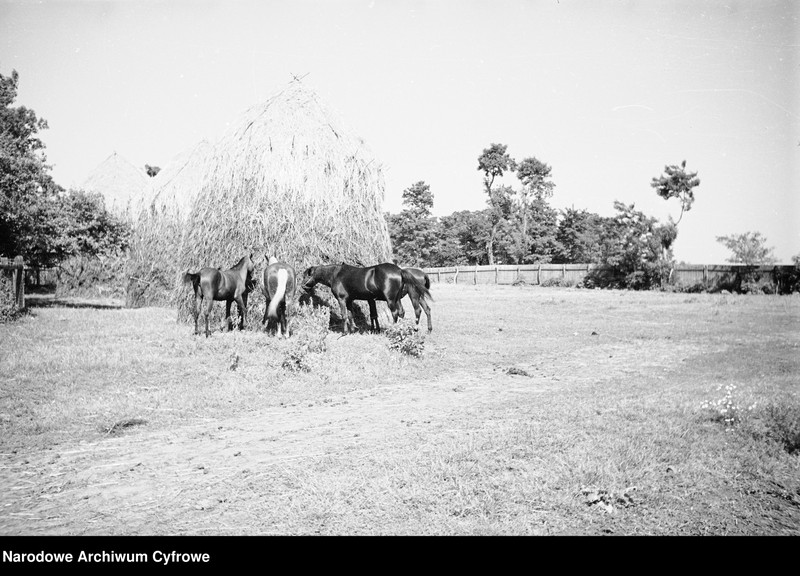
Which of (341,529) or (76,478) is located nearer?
(341,529)

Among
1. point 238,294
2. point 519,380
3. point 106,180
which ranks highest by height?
point 106,180

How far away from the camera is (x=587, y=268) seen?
37906mm

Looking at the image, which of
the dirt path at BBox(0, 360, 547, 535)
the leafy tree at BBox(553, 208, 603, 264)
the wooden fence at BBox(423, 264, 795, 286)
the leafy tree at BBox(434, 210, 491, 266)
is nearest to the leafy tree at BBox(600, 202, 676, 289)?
the wooden fence at BBox(423, 264, 795, 286)

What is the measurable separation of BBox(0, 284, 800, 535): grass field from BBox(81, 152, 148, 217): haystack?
19.0 m

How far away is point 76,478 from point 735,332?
49.6 ft

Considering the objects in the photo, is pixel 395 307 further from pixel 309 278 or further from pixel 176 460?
pixel 176 460

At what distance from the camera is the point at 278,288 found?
434 inches

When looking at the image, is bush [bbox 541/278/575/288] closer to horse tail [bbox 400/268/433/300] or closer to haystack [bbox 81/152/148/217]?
haystack [bbox 81/152/148/217]

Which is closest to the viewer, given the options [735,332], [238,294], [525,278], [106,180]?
[238,294]

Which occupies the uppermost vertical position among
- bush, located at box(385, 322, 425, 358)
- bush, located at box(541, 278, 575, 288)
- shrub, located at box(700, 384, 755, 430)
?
bush, located at box(541, 278, 575, 288)

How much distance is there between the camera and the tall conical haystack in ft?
41.0

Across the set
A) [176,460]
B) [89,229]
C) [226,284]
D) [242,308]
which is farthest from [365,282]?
[89,229]
